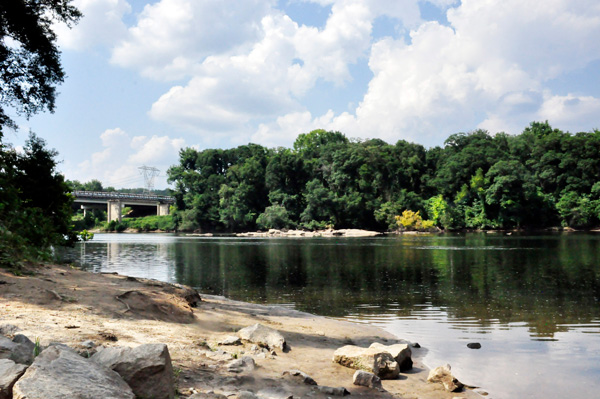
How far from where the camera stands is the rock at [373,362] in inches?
318

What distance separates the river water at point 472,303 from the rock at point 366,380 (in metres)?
2.07

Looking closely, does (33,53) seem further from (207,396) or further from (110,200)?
(110,200)

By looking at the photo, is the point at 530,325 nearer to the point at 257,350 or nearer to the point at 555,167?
the point at 257,350

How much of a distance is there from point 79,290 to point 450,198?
9704 centimetres

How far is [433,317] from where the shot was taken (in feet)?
47.0

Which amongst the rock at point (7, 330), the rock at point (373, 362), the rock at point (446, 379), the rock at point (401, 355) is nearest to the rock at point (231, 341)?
the rock at point (373, 362)

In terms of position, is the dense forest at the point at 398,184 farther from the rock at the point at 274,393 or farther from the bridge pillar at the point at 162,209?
the rock at the point at 274,393

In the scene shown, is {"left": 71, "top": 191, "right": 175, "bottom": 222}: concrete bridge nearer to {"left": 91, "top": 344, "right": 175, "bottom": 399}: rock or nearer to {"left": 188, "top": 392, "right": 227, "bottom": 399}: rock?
{"left": 188, "top": 392, "right": 227, "bottom": 399}: rock

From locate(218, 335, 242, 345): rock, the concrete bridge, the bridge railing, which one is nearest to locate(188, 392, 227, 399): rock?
locate(218, 335, 242, 345): rock

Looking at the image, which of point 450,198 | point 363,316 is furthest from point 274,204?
point 363,316

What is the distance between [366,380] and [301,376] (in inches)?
41.7

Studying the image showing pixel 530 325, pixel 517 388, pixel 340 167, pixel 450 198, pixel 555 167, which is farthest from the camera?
pixel 340 167

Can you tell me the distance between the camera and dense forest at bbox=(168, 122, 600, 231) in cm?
8719

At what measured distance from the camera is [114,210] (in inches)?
5133
